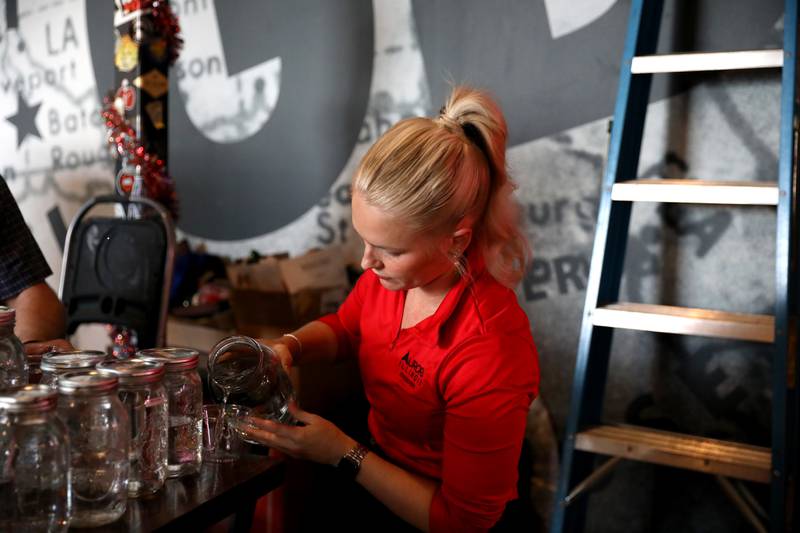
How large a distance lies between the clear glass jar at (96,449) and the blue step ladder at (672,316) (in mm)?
1333

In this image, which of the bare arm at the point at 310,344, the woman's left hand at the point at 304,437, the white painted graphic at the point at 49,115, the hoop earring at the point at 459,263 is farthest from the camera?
the white painted graphic at the point at 49,115

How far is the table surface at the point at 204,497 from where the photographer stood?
94 centimetres

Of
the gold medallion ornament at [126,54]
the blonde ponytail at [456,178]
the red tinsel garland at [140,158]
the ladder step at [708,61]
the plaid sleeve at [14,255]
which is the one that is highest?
the gold medallion ornament at [126,54]

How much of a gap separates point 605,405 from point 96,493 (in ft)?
5.80

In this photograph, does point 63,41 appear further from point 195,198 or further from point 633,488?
point 633,488

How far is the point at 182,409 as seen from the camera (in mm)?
1054

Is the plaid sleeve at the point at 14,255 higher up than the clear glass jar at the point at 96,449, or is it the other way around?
the plaid sleeve at the point at 14,255

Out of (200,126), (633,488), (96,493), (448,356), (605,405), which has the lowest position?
(633,488)

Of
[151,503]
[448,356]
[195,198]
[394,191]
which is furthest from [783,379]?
[195,198]

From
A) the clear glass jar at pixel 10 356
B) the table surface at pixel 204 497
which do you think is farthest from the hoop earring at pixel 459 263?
the clear glass jar at pixel 10 356

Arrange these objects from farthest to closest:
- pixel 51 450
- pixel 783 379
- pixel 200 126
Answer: pixel 200 126 < pixel 783 379 < pixel 51 450

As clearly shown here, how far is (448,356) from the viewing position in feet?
4.72

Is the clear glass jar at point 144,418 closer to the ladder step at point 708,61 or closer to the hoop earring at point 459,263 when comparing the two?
the hoop earring at point 459,263

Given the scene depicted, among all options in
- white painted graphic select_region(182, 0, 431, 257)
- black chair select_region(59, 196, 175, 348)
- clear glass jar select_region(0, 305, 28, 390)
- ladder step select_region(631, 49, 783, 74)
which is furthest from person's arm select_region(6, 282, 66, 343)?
ladder step select_region(631, 49, 783, 74)
